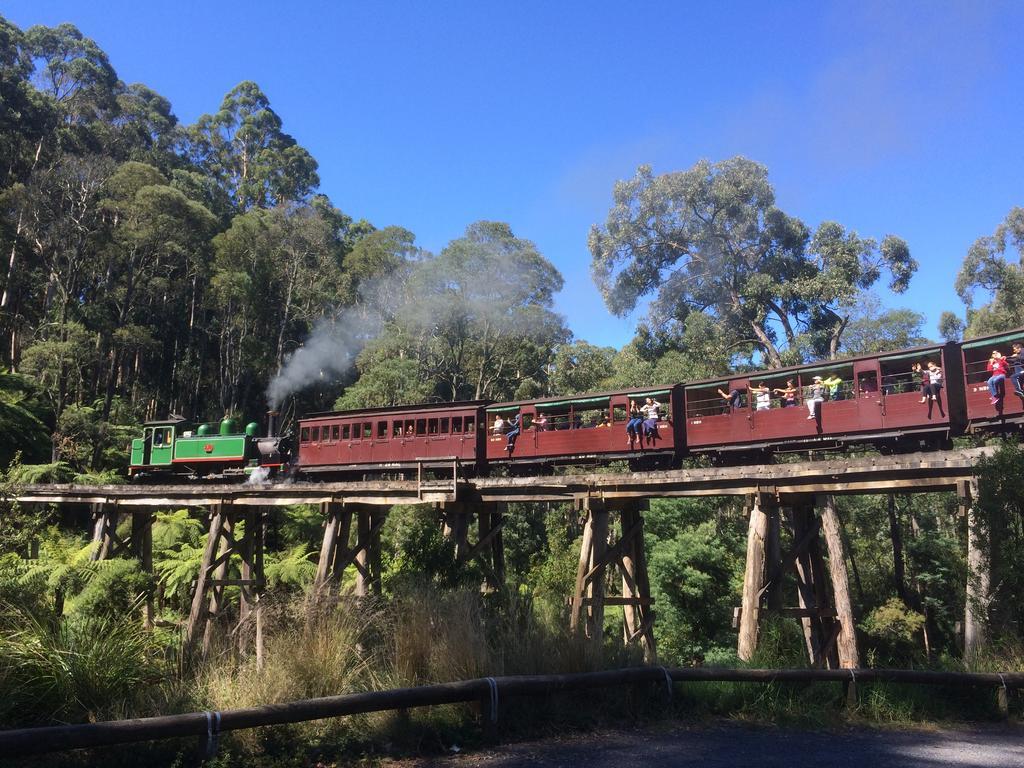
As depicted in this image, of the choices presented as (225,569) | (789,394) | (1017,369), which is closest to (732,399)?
(789,394)

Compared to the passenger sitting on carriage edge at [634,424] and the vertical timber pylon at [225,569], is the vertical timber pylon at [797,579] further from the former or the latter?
the vertical timber pylon at [225,569]

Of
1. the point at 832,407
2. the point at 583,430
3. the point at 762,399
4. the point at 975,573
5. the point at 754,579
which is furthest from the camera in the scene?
the point at 583,430

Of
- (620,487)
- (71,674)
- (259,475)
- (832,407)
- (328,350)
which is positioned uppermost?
(328,350)

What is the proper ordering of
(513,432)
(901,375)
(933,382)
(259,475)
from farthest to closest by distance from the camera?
(259,475) → (513,432) → (901,375) → (933,382)

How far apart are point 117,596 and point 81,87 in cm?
3952

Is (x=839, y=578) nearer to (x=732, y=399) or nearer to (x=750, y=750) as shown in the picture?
(x=732, y=399)

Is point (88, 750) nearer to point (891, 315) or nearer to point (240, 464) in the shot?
point (240, 464)

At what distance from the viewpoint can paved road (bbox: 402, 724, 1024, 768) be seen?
4191mm

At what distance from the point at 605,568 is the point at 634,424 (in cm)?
327

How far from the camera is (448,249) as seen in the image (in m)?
32.8

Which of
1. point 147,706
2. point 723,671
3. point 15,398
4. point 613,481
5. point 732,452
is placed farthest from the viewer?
point 15,398

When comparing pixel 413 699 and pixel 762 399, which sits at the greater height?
pixel 762 399

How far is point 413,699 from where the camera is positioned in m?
4.25

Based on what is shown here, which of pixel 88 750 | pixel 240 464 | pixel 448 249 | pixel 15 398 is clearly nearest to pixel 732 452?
pixel 88 750
